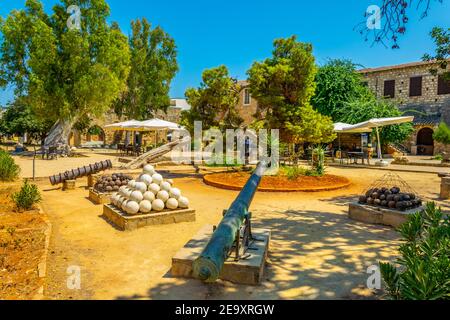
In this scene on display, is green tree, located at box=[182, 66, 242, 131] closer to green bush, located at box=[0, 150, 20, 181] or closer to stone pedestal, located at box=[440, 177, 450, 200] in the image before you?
green bush, located at box=[0, 150, 20, 181]

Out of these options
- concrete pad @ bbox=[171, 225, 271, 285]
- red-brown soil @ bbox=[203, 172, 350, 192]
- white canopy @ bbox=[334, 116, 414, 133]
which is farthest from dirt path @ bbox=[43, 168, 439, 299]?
white canopy @ bbox=[334, 116, 414, 133]

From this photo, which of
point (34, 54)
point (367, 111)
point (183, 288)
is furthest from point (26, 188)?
point (367, 111)

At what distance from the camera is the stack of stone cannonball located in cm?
657

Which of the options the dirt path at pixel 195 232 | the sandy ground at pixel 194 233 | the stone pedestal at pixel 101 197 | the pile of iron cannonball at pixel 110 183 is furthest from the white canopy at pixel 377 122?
the stone pedestal at pixel 101 197

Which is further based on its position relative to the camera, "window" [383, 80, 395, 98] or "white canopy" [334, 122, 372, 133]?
"window" [383, 80, 395, 98]

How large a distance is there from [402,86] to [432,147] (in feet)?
20.8

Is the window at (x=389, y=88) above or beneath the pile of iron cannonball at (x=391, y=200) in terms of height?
above

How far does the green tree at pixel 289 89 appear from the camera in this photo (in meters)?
13.3

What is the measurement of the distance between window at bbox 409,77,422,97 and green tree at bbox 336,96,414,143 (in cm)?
666

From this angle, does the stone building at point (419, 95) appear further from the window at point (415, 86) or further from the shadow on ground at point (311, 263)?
the shadow on ground at point (311, 263)

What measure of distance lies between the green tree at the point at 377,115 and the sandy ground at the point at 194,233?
60.8ft

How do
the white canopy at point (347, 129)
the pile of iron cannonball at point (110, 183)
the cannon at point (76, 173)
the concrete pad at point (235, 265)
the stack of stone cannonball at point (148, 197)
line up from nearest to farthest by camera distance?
the concrete pad at point (235, 265), the stack of stone cannonball at point (148, 197), the pile of iron cannonball at point (110, 183), the cannon at point (76, 173), the white canopy at point (347, 129)

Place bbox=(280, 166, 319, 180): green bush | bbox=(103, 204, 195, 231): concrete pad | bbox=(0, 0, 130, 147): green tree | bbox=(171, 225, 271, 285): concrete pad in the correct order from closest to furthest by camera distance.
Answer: bbox=(171, 225, 271, 285): concrete pad → bbox=(103, 204, 195, 231): concrete pad → bbox=(280, 166, 319, 180): green bush → bbox=(0, 0, 130, 147): green tree
